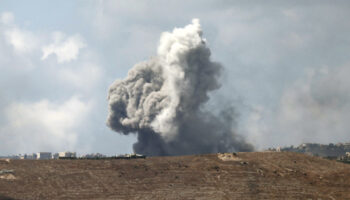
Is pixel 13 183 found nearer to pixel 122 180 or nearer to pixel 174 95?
pixel 122 180

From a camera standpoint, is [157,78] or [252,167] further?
[157,78]

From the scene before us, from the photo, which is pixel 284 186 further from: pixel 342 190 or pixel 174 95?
pixel 174 95

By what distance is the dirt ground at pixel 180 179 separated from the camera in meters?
88.7

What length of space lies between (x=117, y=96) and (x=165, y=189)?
8065 cm

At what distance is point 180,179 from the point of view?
320ft

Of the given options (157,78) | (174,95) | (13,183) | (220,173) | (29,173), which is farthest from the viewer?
(157,78)

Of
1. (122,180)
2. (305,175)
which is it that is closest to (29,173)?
(122,180)

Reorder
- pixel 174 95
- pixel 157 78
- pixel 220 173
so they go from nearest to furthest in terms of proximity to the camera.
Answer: pixel 220 173 < pixel 174 95 < pixel 157 78

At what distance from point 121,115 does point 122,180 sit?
2983 inches

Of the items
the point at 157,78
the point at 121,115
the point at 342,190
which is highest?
the point at 157,78

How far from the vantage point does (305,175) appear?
339 ft

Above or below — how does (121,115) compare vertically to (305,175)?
above

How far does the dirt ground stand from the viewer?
88.7 meters

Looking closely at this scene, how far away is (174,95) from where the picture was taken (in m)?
156
